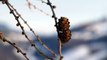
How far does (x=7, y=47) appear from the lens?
51438 mm

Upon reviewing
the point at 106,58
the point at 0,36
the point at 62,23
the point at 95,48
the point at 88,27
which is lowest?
the point at 0,36

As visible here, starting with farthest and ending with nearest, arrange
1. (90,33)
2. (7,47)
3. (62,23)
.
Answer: (7,47) < (90,33) < (62,23)

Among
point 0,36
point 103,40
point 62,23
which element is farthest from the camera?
point 103,40

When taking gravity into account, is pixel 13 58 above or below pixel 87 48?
above

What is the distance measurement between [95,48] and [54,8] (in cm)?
4084

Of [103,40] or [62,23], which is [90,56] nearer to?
[103,40]

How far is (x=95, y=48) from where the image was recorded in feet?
141

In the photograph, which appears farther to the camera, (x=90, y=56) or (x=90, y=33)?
(x=90, y=33)

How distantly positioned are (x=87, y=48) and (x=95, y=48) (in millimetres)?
1514

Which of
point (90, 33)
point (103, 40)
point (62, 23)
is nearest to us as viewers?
point (62, 23)

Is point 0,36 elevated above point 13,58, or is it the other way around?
point 13,58

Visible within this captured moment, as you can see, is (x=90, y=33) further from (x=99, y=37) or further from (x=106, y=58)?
(x=106, y=58)

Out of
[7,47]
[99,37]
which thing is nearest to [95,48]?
[99,37]

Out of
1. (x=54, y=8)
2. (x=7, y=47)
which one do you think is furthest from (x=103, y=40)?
(x=54, y=8)
